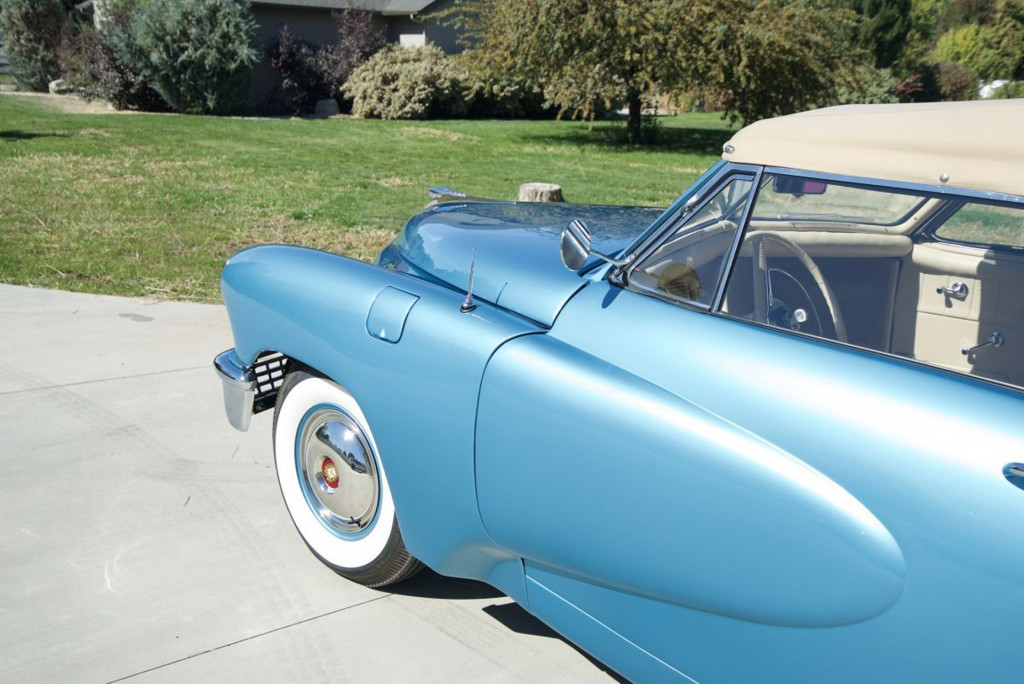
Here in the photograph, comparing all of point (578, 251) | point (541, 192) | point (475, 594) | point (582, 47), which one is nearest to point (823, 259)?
point (578, 251)

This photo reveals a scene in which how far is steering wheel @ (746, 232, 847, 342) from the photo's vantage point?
2.25 m

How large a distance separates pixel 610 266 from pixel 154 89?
19926mm

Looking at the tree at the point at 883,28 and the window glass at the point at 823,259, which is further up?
the tree at the point at 883,28

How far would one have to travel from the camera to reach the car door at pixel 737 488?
1.69 metres

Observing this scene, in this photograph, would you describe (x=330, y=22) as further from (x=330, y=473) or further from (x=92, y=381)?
(x=330, y=473)

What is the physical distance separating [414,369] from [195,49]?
749 inches

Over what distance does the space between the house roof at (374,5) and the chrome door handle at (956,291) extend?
889 inches

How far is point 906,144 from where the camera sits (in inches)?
81.0

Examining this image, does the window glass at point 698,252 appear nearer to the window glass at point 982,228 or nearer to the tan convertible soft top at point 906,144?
the tan convertible soft top at point 906,144

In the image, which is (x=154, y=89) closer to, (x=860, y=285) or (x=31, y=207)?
(x=31, y=207)

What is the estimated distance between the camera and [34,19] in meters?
23.8

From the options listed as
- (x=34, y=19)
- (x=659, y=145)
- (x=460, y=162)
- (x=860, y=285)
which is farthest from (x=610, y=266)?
(x=34, y=19)

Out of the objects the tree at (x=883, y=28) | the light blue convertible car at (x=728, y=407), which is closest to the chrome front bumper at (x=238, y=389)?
the light blue convertible car at (x=728, y=407)

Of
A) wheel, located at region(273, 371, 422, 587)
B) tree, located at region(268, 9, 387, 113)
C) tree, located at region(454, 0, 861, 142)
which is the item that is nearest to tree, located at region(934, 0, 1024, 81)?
tree, located at region(454, 0, 861, 142)
